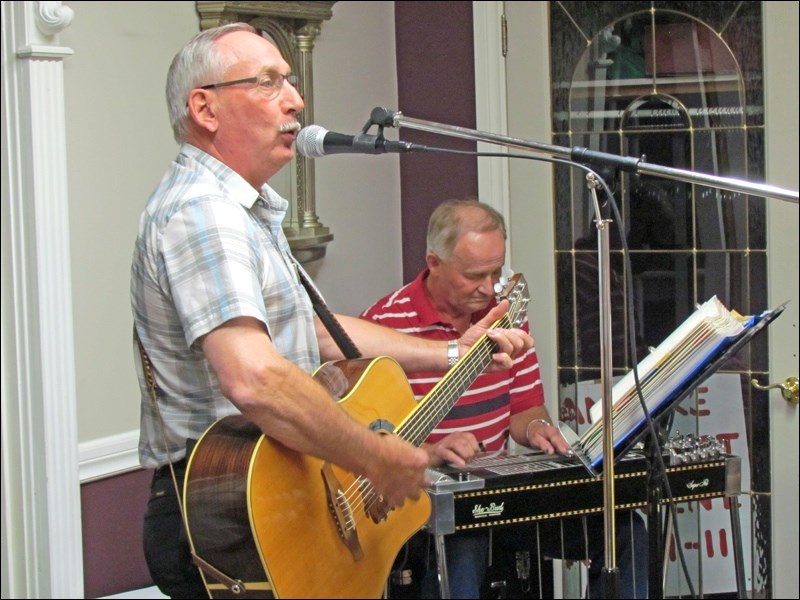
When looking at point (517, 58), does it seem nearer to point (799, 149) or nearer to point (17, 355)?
point (799, 149)

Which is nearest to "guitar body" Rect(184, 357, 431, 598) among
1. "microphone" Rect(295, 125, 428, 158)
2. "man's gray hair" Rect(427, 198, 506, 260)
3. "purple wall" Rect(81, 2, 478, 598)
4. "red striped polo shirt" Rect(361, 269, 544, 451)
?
"microphone" Rect(295, 125, 428, 158)

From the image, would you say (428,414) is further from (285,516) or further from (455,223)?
(455,223)

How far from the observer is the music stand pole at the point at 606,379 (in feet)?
5.52

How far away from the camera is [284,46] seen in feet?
11.0

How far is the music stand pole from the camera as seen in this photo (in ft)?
5.52

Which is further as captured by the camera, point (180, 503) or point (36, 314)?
point (36, 314)

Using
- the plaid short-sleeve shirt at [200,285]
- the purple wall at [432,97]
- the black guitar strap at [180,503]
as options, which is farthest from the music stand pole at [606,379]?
the purple wall at [432,97]

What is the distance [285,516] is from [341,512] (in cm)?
15

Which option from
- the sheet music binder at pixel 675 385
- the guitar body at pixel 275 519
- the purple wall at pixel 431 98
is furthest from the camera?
the purple wall at pixel 431 98

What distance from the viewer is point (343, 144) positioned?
1699mm

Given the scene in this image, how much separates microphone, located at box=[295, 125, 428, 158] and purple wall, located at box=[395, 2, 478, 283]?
6.20 ft

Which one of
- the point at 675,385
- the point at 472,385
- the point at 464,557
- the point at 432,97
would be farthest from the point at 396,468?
the point at 432,97

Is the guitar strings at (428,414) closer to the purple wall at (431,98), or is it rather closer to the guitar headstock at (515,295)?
Answer: the guitar headstock at (515,295)

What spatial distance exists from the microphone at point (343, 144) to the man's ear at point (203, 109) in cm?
14
